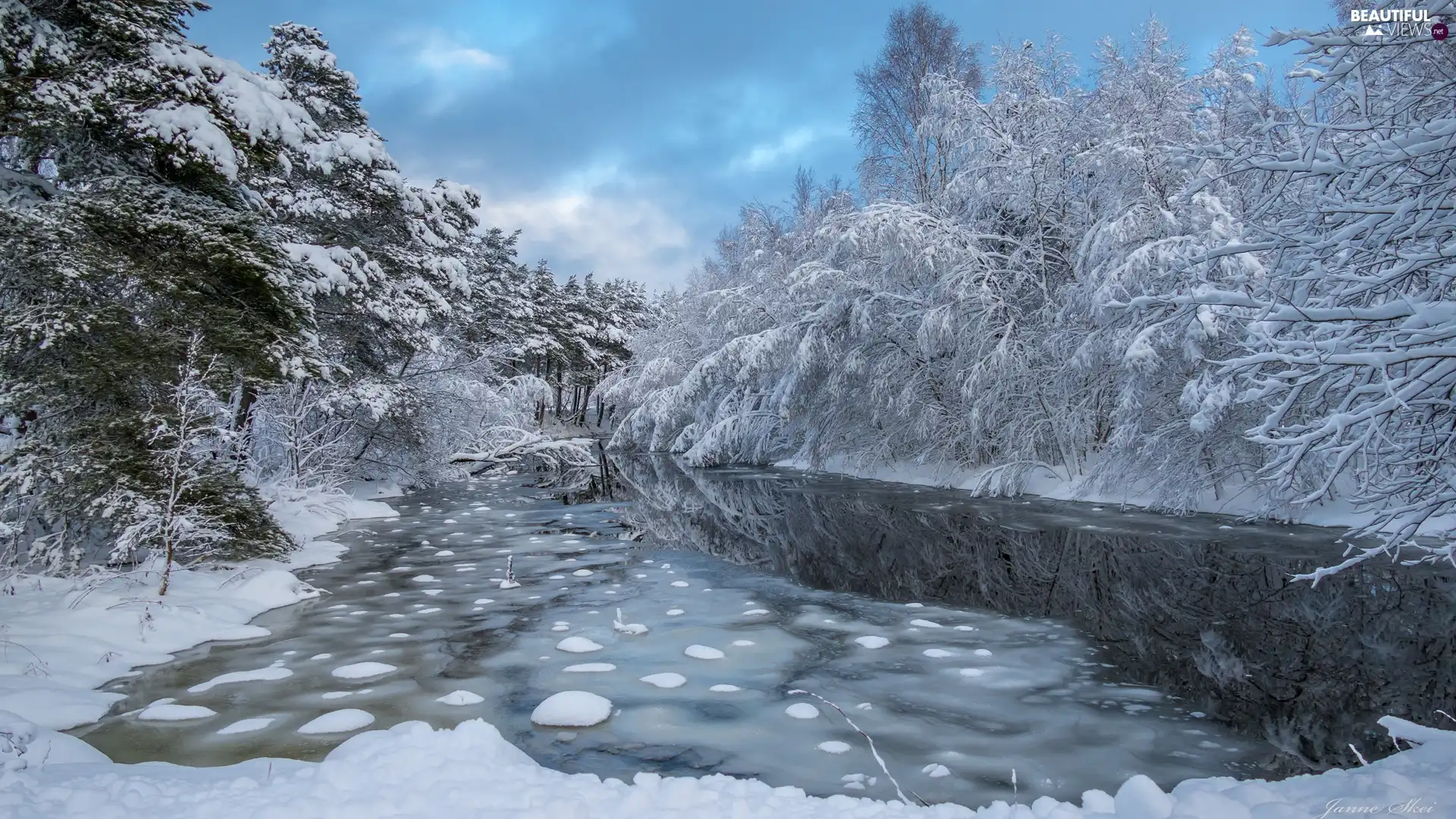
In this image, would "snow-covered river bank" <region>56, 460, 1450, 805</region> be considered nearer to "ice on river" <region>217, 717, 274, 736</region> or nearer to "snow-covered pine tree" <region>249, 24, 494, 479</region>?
"ice on river" <region>217, 717, 274, 736</region>

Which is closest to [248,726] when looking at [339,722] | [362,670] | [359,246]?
[339,722]

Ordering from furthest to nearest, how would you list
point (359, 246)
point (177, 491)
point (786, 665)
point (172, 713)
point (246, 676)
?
point (359, 246) < point (177, 491) < point (786, 665) < point (246, 676) < point (172, 713)

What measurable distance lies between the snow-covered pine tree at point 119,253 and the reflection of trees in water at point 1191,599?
18.1 feet

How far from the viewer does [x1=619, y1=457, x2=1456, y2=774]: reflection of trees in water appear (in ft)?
13.7

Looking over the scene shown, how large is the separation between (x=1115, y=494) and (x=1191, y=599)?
638 centimetres

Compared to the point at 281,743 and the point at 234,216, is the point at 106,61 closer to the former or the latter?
the point at 234,216

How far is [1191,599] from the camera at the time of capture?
6.47 metres

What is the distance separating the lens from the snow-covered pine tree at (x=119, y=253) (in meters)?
5.52

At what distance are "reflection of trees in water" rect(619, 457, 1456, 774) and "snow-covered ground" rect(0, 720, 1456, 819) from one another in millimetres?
860

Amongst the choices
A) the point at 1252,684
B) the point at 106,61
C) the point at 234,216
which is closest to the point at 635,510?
the point at 234,216

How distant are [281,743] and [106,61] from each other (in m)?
5.74

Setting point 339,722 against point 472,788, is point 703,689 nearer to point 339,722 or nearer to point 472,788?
point 472,788
